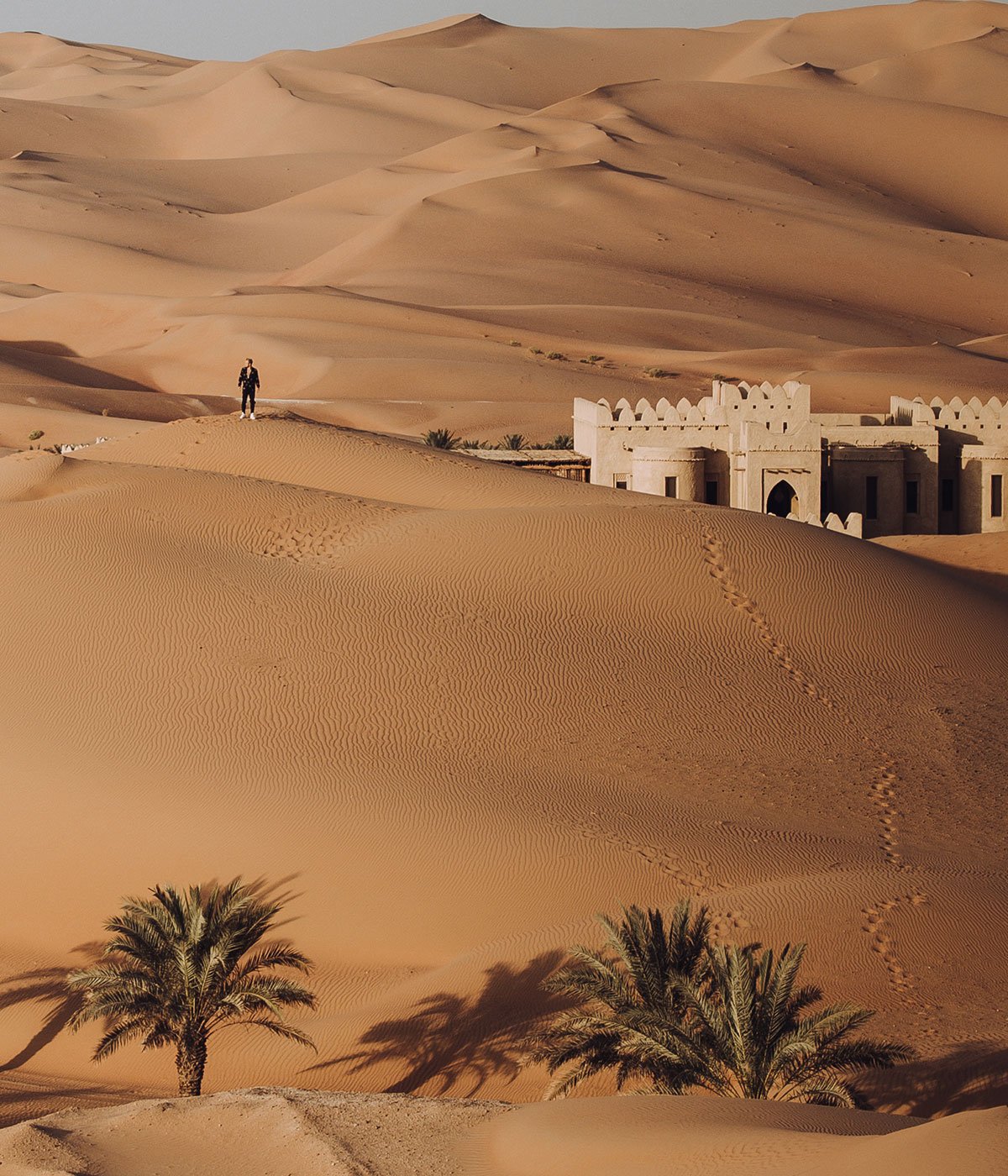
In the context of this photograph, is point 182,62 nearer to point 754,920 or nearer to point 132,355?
point 132,355

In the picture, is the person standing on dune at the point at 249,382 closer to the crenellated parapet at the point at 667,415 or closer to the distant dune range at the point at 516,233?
the crenellated parapet at the point at 667,415

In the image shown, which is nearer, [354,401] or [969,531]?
[969,531]

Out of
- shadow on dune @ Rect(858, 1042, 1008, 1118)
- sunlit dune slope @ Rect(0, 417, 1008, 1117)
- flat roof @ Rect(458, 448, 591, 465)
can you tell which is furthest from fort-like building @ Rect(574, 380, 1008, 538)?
shadow on dune @ Rect(858, 1042, 1008, 1118)

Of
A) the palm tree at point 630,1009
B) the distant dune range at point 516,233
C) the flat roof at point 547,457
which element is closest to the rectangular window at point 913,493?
the flat roof at point 547,457

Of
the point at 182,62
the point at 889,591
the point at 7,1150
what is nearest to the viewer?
the point at 7,1150

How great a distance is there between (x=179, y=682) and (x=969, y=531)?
19.4 meters

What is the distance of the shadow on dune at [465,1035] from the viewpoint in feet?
37.1

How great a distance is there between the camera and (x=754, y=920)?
1241 cm

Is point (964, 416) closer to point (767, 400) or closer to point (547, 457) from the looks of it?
point (767, 400)

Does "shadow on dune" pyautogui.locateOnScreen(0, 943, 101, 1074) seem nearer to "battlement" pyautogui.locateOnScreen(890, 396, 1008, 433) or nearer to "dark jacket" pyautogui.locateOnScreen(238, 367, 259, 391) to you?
"dark jacket" pyautogui.locateOnScreen(238, 367, 259, 391)

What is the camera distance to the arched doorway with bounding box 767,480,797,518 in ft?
97.9

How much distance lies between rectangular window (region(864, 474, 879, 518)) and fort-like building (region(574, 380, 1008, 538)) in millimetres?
16

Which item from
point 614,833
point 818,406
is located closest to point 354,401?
point 818,406

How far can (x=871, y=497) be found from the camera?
101 feet
